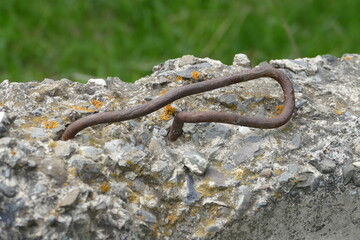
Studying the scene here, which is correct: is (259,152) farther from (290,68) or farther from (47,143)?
(47,143)

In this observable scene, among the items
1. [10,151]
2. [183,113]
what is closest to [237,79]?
[183,113]

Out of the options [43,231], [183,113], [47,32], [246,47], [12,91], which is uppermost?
[47,32]

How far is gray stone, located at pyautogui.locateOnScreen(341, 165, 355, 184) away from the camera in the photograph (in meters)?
1.59

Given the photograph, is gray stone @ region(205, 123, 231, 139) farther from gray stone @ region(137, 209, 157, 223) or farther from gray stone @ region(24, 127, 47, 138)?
gray stone @ region(24, 127, 47, 138)

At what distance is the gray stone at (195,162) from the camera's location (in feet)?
4.98

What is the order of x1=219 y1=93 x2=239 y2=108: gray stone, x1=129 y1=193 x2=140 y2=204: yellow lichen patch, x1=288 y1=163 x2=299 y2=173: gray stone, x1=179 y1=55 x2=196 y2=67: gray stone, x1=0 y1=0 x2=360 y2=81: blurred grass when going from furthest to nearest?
x1=0 y1=0 x2=360 y2=81: blurred grass < x1=179 y1=55 x2=196 y2=67: gray stone < x1=219 y1=93 x2=239 y2=108: gray stone < x1=288 y1=163 x2=299 y2=173: gray stone < x1=129 y1=193 x2=140 y2=204: yellow lichen patch

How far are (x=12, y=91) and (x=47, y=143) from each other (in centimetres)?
23

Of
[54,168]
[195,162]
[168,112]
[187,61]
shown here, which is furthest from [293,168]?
[54,168]

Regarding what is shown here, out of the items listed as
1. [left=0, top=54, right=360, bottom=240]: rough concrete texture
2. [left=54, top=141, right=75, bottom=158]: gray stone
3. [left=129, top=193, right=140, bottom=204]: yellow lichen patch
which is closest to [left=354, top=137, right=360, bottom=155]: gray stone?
[left=0, top=54, right=360, bottom=240]: rough concrete texture

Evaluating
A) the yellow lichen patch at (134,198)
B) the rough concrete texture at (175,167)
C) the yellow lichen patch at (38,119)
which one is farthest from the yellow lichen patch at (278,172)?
the yellow lichen patch at (38,119)

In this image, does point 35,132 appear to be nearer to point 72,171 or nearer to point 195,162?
point 72,171

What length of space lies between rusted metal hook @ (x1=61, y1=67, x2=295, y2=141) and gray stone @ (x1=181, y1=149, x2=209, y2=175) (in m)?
0.07

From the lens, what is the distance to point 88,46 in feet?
10.8

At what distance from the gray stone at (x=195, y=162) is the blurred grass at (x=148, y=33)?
5.10 ft
